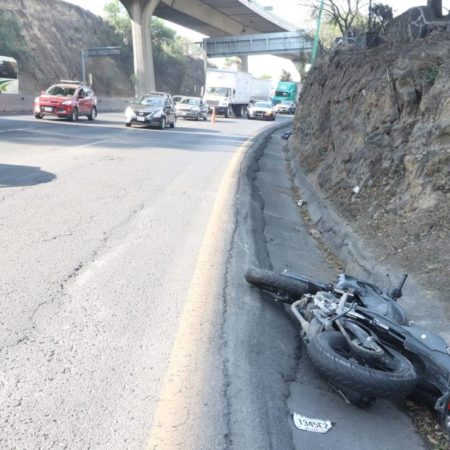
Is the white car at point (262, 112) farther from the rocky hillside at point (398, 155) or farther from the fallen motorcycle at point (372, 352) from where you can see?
the fallen motorcycle at point (372, 352)

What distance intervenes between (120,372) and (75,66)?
56.3 m

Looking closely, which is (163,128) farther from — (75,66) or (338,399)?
(75,66)

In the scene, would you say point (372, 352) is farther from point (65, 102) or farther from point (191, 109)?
point (191, 109)

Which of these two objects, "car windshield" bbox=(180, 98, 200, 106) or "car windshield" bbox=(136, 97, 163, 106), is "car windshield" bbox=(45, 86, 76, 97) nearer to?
"car windshield" bbox=(136, 97, 163, 106)

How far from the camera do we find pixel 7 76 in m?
33.4

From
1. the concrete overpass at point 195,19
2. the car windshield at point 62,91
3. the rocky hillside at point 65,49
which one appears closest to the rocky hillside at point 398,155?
the car windshield at point 62,91

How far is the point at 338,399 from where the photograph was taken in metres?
3.49

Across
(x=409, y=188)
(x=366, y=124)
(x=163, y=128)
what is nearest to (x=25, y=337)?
(x=409, y=188)

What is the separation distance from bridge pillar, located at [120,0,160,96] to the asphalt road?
4605cm

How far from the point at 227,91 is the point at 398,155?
134ft

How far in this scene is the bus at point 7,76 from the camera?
109 feet

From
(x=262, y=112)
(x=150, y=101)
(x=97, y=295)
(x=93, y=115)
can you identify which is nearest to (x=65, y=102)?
(x=93, y=115)

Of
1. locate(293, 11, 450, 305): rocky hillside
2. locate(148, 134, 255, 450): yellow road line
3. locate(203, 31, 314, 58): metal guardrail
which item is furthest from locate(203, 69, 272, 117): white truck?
locate(148, 134, 255, 450): yellow road line

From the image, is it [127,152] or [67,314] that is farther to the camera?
[127,152]
